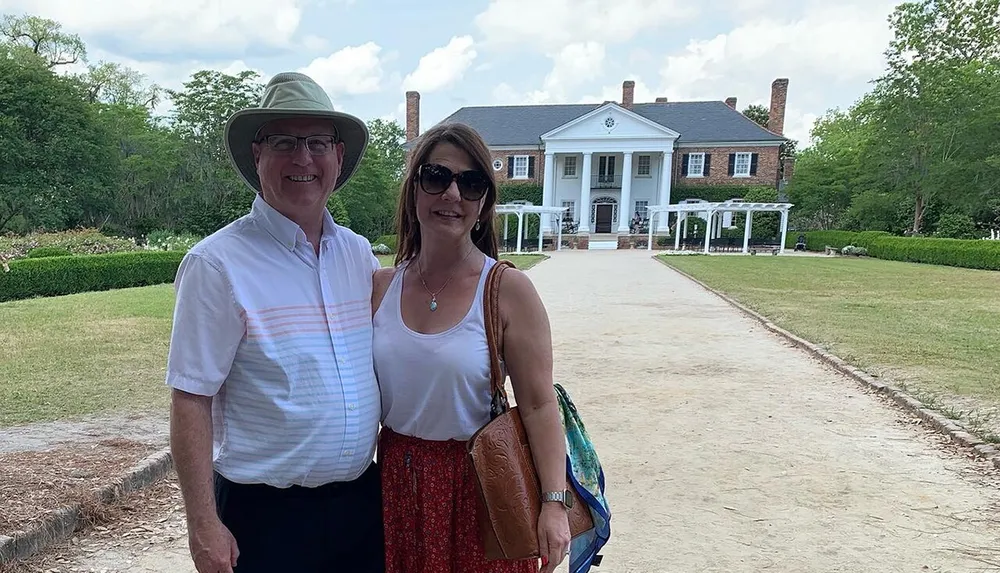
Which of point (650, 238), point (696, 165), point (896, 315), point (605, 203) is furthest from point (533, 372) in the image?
point (696, 165)

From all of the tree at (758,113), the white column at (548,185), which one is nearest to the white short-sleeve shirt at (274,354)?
the white column at (548,185)

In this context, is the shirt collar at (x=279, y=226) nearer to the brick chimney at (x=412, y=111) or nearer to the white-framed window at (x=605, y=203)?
the white-framed window at (x=605, y=203)

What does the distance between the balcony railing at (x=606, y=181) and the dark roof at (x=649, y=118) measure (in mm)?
4658

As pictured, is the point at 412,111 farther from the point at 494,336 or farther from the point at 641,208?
the point at 494,336

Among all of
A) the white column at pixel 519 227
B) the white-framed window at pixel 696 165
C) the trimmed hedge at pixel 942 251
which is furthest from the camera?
the white-framed window at pixel 696 165

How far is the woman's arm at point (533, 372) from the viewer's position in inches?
63.7

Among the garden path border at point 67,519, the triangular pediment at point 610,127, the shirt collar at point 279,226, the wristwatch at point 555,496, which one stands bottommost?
the garden path border at point 67,519

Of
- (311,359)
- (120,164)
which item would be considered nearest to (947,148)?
(311,359)

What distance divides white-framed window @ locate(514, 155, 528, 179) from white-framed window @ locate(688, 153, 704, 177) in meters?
10.9

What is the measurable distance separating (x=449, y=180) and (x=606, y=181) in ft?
134

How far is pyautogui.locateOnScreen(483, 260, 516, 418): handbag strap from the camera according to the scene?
1.61 meters

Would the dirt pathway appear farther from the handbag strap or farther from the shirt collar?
the shirt collar

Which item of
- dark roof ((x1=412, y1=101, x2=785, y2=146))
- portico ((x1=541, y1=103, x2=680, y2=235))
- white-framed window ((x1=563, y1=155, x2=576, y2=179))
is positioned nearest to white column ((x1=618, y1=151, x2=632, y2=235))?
portico ((x1=541, y1=103, x2=680, y2=235))

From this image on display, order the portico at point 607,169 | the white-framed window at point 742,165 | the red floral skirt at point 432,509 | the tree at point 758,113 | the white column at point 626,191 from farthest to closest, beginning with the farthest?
the tree at point 758,113 → the white-framed window at point 742,165 → the portico at point 607,169 → the white column at point 626,191 → the red floral skirt at point 432,509
